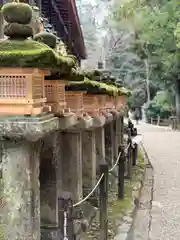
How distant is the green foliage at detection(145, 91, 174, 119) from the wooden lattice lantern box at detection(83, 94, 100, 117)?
110ft

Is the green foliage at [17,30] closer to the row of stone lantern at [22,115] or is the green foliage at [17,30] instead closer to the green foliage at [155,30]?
the row of stone lantern at [22,115]

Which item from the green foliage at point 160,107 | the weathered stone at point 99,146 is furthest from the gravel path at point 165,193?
the green foliage at point 160,107

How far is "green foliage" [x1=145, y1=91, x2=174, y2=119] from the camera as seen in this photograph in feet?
139

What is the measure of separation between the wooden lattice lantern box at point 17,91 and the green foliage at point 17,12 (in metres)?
0.50

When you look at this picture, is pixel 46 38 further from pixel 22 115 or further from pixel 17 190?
pixel 17 190

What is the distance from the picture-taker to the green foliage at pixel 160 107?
42500mm

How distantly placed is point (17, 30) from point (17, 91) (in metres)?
0.58

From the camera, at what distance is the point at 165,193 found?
11398 millimetres

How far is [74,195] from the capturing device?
6.83 m

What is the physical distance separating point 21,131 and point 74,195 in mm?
3043

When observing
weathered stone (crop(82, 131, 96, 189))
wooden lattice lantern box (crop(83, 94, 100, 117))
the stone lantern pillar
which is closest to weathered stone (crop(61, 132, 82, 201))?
wooden lattice lantern box (crop(83, 94, 100, 117))

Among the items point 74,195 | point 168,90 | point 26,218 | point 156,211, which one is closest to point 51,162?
point 74,195

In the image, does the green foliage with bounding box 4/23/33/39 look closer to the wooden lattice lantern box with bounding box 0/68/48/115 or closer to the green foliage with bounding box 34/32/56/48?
the wooden lattice lantern box with bounding box 0/68/48/115

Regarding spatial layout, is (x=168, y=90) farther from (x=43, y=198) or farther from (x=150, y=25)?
(x=43, y=198)
